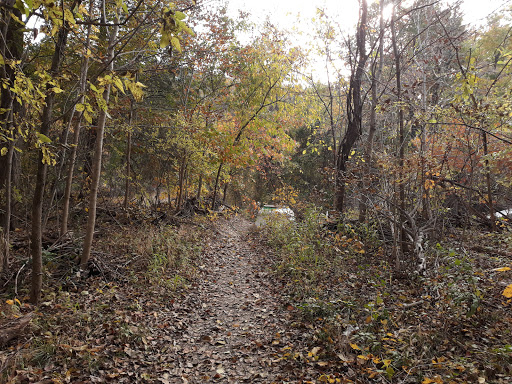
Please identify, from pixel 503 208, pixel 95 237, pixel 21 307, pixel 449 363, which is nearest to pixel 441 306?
pixel 449 363

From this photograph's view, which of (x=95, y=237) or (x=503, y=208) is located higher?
(x=503, y=208)

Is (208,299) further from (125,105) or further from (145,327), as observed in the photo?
(125,105)

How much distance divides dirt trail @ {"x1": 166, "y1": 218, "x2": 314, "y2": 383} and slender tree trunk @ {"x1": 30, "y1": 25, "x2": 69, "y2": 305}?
2.42 meters

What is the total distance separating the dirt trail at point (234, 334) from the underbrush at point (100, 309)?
1.41 feet

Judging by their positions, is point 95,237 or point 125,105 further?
point 125,105

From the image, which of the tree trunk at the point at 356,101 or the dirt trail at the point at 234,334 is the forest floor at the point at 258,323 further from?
the tree trunk at the point at 356,101

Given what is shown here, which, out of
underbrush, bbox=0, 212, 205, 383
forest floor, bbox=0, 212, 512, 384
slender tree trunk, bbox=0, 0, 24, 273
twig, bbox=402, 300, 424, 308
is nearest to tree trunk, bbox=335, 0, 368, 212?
forest floor, bbox=0, 212, 512, 384

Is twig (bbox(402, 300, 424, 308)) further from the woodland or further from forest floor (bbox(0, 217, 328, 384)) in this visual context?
forest floor (bbox(0, 217, 328, 384))

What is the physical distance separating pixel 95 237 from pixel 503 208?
14.9 metres

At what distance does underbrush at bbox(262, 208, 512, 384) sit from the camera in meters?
3.53

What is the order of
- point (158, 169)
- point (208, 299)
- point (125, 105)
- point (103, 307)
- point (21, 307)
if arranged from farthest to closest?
point (158, 169), point (125, 105), point (208, 299), point (103, 307), point (21, 307)

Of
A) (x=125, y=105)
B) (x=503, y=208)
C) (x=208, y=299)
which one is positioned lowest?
(x=208, y=299)

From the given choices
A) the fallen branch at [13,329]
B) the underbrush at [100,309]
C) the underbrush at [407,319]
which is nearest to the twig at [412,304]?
the underbrush at [407,319]

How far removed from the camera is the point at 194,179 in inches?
631
